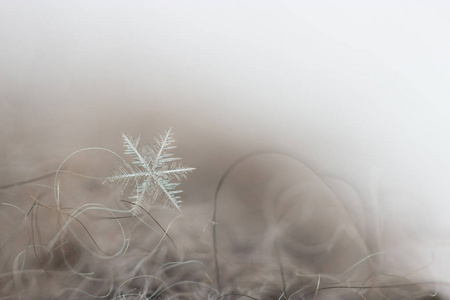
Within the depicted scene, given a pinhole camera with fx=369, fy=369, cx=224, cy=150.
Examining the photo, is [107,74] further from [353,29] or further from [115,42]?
[353,29]

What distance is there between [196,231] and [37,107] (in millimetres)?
417

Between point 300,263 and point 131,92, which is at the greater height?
point 131,92

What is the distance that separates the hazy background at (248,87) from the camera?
722 millimetres

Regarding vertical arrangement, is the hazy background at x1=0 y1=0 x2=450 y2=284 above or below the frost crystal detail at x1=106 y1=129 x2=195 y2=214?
above

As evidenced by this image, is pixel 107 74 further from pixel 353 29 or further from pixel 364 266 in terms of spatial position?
pixel 364 266

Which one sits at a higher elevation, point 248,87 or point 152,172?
point 248,87

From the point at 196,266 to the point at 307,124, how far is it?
1.22 ft

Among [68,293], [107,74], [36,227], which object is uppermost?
[107,74]

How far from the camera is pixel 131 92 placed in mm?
754

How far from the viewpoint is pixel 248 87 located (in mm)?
744

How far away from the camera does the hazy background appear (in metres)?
0.72

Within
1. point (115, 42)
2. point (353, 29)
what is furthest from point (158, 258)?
point (353, 29)

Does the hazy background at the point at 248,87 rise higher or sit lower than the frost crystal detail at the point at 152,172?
higher

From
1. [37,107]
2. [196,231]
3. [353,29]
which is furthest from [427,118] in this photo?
[37,107]
